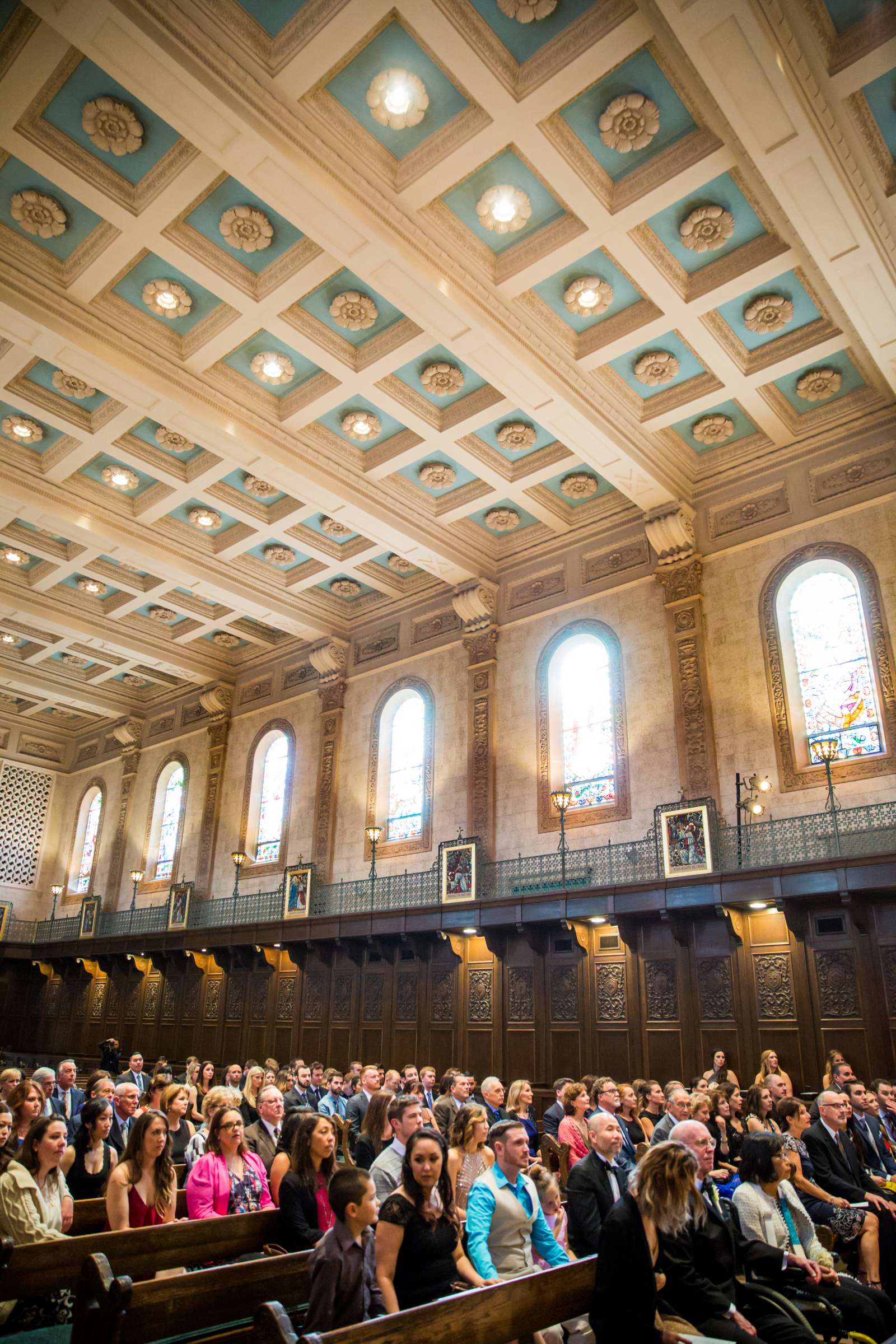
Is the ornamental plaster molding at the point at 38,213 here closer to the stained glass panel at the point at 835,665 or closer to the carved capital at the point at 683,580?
the carved capital at the point at 683,580

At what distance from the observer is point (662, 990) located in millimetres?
13453

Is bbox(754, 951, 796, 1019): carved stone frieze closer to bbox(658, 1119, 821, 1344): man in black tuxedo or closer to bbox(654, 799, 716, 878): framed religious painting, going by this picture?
bbox(654, 799, 716, 878): framed religious painting

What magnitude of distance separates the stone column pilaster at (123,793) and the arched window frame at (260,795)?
551 cm

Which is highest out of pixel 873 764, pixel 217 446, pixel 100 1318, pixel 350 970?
pixel 217 446

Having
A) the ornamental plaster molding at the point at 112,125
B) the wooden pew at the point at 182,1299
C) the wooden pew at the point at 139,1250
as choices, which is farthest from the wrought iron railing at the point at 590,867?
the ornamental plaster molding at the point at 112,125

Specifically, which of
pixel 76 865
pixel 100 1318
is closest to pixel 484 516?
pixel 100 1318

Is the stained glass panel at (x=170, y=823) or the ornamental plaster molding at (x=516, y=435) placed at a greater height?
the ornamental plaster molding at (x=516, y=435)

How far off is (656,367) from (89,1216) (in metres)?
12.6

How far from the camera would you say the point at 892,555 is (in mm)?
13391

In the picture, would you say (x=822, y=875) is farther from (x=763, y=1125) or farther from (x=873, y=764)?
(x=763, y=1125)

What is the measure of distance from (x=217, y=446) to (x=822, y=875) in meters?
11.2

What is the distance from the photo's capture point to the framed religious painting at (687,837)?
1320cm

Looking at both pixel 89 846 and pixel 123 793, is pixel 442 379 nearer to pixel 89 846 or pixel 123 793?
pixel 123 793

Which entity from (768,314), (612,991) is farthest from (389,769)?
(768,314)
